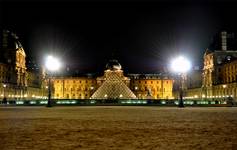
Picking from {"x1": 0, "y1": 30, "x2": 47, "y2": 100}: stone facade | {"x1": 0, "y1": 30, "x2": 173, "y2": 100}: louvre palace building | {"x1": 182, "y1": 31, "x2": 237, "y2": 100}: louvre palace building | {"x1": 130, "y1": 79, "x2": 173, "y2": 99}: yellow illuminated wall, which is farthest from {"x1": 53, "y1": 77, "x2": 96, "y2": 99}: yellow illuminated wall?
{"x1": 182, "y1": 31, "x2": 237, "y2": 100}: louvre palace building

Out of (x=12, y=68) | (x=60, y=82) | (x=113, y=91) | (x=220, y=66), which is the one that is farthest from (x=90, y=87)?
(x=113, y=91)

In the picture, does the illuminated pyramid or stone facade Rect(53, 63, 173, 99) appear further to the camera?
stone facade Rect(53, 63, 173, 99)

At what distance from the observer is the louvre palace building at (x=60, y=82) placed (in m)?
96.1

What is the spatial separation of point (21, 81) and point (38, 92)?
2637 cm

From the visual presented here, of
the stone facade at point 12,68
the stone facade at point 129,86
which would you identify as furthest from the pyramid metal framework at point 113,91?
the stone facade at point 129,86

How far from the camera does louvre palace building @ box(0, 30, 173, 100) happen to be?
96062mm

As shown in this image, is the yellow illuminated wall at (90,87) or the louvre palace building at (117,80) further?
the yellow illuminated wall at (90,87)

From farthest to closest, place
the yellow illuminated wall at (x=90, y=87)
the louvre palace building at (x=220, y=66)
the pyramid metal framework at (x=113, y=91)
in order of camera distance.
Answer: the yellow illuminated wall at (x=90, y=87) < the louvre palace building at (x=220, y=66) < the pyramid metal framework at (x=113, y=91)

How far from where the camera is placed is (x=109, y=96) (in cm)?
8231

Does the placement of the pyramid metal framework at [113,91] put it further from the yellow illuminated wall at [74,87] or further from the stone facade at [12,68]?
the yellow illuminated wall at [74,87]

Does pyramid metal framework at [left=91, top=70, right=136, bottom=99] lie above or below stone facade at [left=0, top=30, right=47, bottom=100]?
below

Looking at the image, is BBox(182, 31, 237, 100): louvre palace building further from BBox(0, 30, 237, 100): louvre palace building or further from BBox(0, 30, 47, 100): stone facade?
BBox(0, 30, 47, 100): stone facade

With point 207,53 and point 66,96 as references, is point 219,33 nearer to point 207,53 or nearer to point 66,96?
point 207,53

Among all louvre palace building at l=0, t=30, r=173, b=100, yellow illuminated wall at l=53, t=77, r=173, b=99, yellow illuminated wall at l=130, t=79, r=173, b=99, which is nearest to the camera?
louvre palace building at l=0, t=30, r=173, b=100
